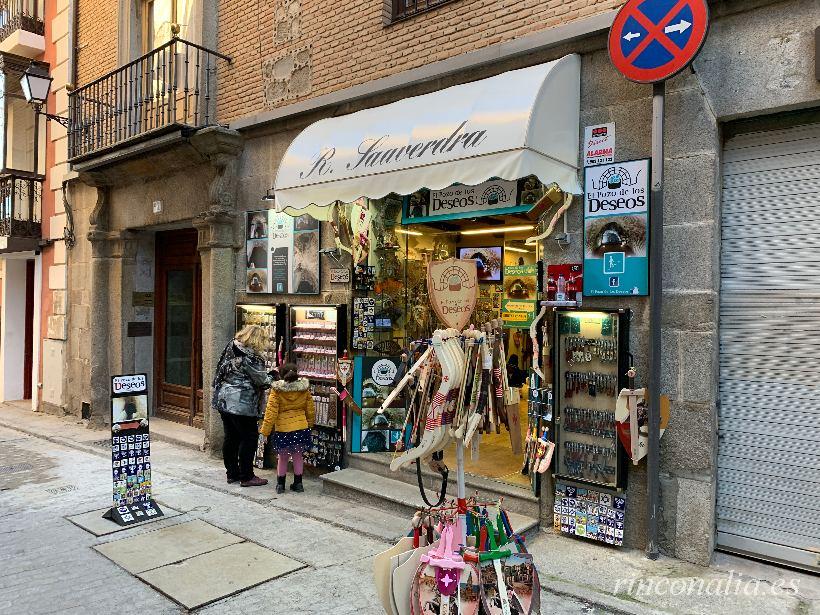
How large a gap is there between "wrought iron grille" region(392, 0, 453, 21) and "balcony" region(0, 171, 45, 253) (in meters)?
9.13

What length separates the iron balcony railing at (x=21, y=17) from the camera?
12.4 meters

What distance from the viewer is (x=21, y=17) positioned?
40.6ft

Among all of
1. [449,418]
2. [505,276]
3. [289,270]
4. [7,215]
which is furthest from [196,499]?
[7,215]

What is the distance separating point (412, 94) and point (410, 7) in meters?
1.11

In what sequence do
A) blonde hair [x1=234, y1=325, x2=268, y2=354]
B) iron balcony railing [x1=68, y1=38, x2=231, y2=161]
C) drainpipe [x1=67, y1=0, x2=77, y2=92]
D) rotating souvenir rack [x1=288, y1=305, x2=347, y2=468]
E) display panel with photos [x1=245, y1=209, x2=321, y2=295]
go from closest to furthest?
blonde hair [x1=234, y1=325, x2=268, y2=354]
rotating souvenir rack [x1=288, y1=305, x2=347, y2=468]
display panel with photos [x1=245, y1=209, x2=321, y2=295]
iron balcony railing [x1=68, y1=38, x2=231, y2=161]
drainpipe [x1=67, y1=0, x2=77, y2=92]

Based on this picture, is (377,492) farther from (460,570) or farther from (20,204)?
(20,204)

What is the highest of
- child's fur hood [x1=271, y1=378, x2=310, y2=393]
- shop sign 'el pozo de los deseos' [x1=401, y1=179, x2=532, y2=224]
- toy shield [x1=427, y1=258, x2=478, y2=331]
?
shop sign 'el pozo de los deseos' [x1=401, y1=179, x2=532, y2=224]

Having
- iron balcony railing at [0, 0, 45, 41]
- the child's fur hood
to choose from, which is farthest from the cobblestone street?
iron balcony railing at [0, 0, 45, 41]

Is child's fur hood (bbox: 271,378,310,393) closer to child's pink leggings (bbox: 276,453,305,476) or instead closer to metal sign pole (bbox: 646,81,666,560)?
child's pink leggings (bbox: 276,453,305,476)

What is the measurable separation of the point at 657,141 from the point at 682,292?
1.20 metres

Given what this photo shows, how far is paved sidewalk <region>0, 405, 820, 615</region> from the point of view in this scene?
4160 mm

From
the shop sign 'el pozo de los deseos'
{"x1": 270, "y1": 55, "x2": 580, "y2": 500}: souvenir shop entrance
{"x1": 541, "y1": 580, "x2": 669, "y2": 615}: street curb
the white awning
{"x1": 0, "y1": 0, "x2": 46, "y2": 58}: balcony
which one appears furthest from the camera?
{"x1": 0, "y1": 0, "x2": 46, "y2": 58}: balcony

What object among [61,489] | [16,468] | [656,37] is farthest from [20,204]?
[656,37]

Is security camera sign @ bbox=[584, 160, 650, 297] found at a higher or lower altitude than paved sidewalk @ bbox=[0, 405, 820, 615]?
higher
